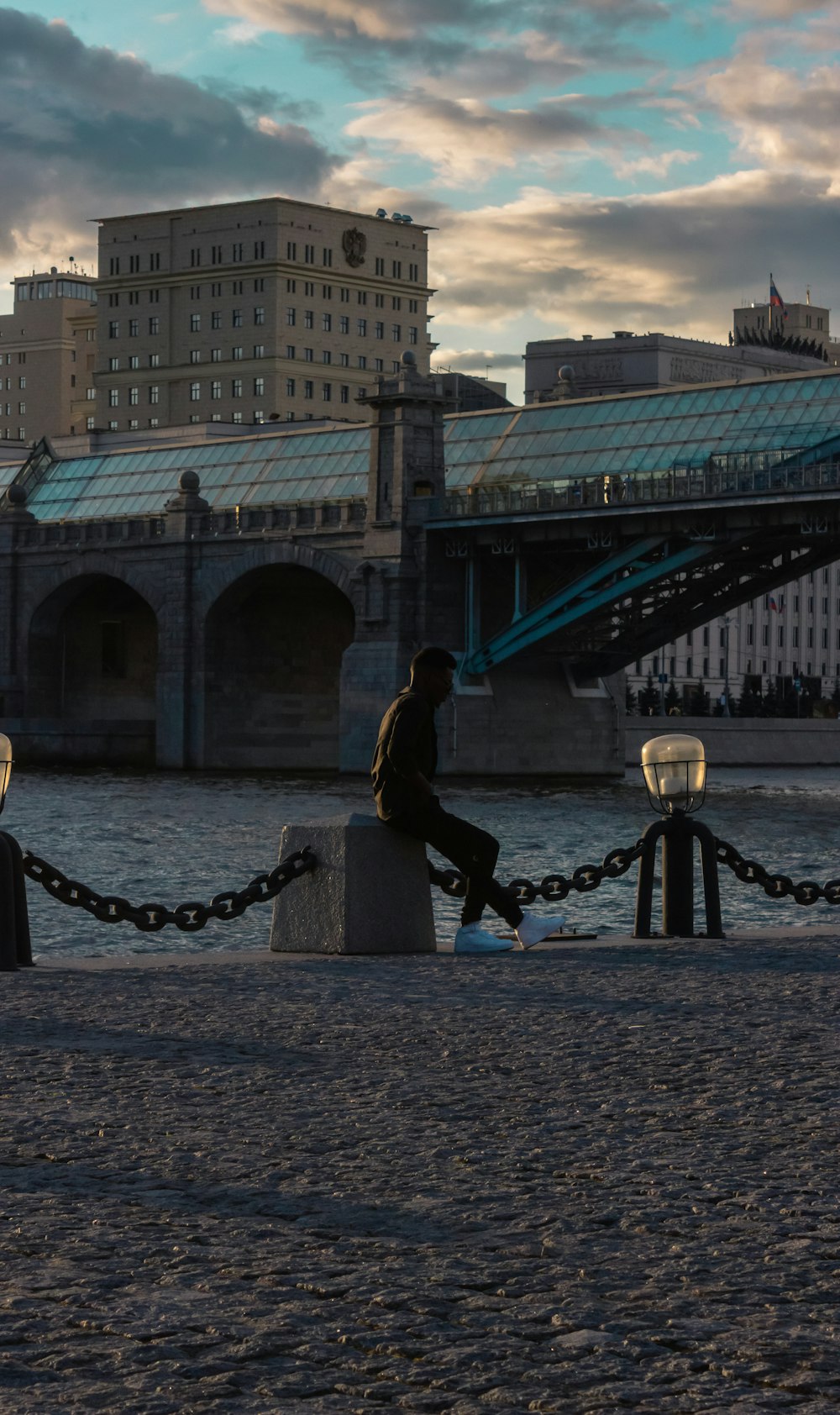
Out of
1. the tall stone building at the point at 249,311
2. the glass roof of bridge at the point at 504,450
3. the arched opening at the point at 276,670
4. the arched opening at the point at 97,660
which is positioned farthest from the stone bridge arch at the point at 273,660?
the tall stone building at the point at 249,311

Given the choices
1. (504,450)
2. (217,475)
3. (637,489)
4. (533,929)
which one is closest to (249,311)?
(217,475)

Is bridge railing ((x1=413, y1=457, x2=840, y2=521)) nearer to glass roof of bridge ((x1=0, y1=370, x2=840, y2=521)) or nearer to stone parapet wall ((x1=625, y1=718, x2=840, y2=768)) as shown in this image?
glass roof of bridge ((x1=0, y1=370, x2=840, y2=521))

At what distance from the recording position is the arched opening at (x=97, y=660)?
97375 mm

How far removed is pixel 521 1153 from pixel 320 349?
552 feet

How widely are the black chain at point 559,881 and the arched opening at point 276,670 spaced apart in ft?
236

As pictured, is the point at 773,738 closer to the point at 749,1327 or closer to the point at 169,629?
the point at 169,629

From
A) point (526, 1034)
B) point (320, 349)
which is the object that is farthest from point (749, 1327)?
point (320, 349)

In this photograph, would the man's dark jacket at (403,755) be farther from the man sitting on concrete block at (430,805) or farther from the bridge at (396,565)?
the bridge at (396,565)

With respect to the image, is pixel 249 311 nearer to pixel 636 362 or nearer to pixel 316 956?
pixel 636 362

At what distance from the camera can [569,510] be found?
7444 centimetres

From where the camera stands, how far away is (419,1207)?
290 inches

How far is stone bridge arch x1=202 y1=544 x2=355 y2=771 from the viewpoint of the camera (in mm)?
89812

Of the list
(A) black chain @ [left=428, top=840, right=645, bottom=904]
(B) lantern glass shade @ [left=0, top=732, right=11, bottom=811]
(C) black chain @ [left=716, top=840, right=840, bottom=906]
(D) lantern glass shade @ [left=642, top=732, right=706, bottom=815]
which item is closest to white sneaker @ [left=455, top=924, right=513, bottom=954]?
(A) black chain @ [left=428, top=840, right=645, bottom=904]

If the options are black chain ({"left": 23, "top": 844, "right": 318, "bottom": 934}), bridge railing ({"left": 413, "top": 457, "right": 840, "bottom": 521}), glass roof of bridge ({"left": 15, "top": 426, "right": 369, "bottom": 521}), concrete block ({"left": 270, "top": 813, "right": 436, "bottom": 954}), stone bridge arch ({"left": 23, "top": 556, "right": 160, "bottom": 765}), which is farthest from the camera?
stone bridge arch ({"left": 23, "top": 556, "right": 160, "bottom": 765})
